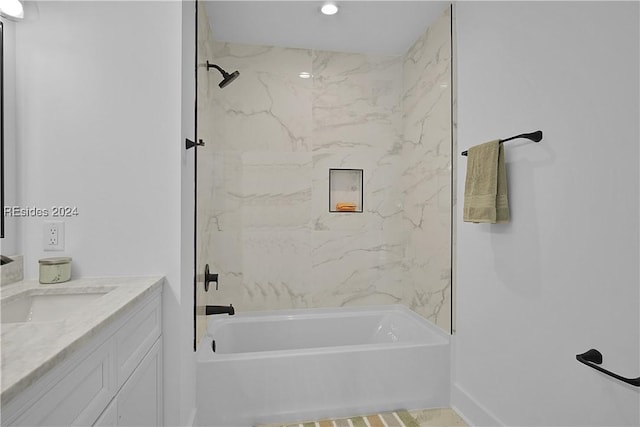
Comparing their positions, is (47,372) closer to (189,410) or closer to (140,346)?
(140,346)

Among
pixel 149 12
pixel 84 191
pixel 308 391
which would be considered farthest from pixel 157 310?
pixel 149 12

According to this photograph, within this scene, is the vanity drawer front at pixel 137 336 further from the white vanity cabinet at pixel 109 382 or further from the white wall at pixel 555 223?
the white wall at pixel 555 223

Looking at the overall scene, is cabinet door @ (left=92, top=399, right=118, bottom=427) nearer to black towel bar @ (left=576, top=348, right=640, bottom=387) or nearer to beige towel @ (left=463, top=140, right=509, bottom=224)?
black towel bar @ (left=576, top=348, right=640, bottom=387)

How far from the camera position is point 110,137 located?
1.53 metres

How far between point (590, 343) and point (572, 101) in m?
0.93

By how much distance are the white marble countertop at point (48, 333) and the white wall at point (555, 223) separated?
1.63 metres

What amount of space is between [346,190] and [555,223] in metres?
1.73

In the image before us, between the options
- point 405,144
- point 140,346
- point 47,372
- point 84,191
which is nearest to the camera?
point 47,372

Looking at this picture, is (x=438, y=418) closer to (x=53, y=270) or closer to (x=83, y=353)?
(x=83, y=353)

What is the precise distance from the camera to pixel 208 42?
2516 mm

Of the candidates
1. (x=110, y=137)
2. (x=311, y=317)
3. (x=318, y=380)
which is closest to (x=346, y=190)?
(x=311, y=317)

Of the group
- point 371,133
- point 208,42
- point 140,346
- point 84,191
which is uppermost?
point 208,42

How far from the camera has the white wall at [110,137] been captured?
1479 millimetres

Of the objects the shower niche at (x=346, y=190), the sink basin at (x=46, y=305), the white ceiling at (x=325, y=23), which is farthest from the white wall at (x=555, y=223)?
the sink basin at (x=46, y=305)
